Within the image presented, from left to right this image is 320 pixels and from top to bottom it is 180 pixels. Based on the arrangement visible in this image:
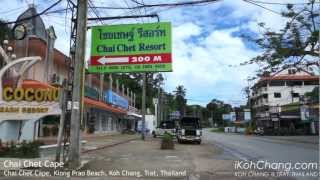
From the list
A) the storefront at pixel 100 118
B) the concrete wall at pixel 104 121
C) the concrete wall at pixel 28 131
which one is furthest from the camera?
the concrete wall at pixel 104 121

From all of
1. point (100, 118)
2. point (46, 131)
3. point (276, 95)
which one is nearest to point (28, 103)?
point (46, 131)

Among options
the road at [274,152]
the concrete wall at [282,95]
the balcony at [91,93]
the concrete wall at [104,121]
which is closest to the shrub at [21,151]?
the road at [274,152]

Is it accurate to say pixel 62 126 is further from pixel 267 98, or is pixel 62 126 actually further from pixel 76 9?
pixel 267 98

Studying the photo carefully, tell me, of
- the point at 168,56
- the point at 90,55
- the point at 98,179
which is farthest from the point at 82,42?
the point at 98,179

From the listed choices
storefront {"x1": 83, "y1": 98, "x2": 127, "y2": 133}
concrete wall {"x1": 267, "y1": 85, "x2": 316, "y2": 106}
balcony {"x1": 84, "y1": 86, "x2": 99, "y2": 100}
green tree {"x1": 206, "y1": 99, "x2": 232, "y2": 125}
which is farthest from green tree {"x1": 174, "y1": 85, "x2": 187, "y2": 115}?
balcony {"x1": 84, "y1": 86, "x2": 99, "y2": 100}

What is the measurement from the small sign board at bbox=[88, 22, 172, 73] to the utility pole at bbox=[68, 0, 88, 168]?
286 centimetres

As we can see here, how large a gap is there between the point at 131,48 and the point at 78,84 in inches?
165

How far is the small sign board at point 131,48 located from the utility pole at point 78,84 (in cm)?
286

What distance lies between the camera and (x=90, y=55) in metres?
21.4

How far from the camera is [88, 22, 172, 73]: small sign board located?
21.5 m

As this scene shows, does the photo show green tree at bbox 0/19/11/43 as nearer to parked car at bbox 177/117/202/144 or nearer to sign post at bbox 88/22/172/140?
sign post at bbox 88/22/172/140

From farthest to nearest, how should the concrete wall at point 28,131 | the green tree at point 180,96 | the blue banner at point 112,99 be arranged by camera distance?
the green tree at point 180,96 < the blue banner at point 112,99 < the concrete wall at point 28,131

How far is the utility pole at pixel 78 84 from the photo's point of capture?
17.8 m
